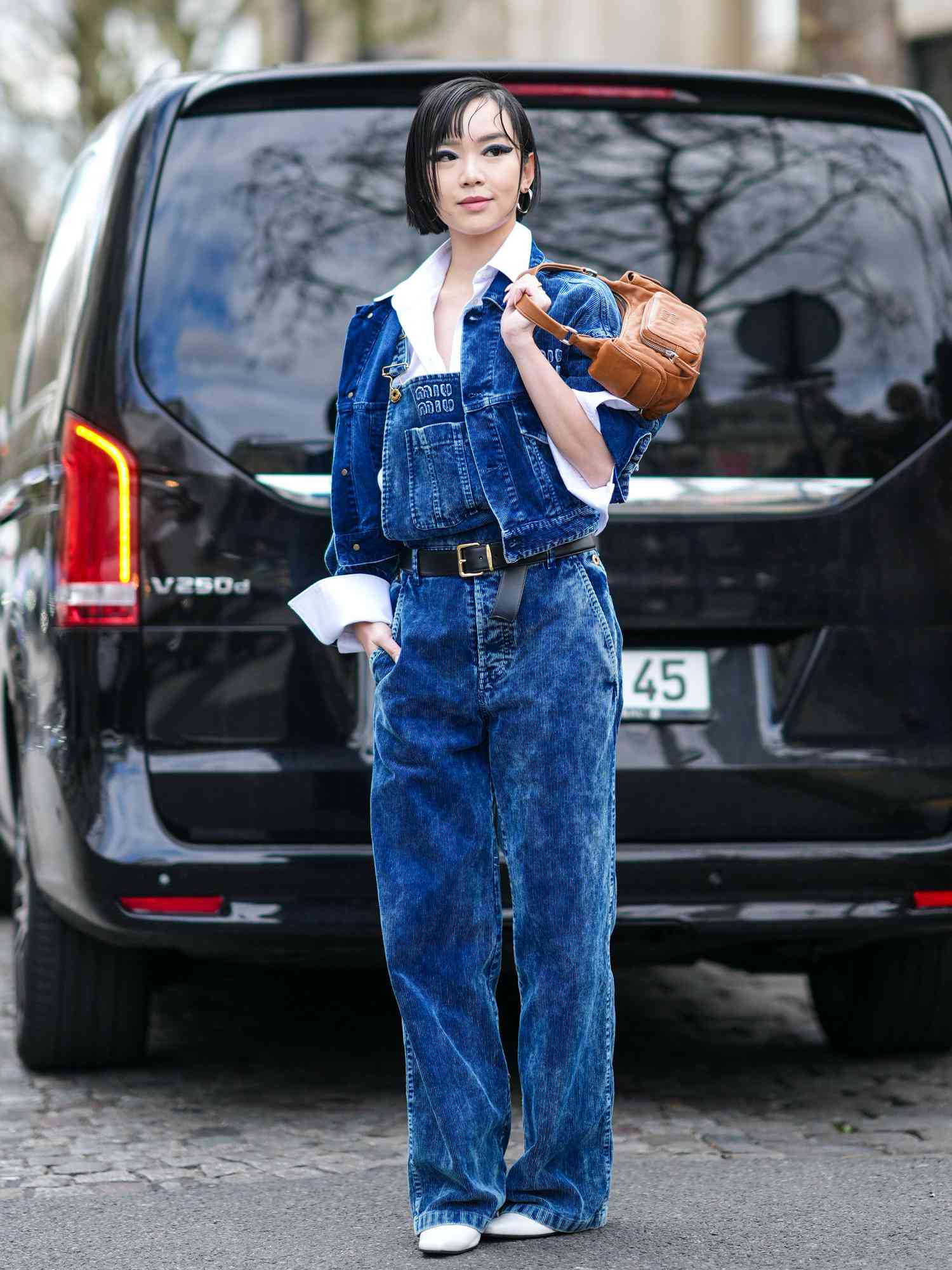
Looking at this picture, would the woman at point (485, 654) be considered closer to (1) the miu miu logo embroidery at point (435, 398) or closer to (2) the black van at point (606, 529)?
(1) the miu miu logo embroidery at point (435, 398)

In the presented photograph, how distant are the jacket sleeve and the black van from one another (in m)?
0.84

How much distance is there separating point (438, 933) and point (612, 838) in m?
0.29

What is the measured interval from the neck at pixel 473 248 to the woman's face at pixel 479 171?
4 cm

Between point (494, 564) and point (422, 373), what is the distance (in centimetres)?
29

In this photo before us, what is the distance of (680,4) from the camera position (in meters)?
20.0

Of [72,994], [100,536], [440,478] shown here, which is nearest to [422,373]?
[440,478]

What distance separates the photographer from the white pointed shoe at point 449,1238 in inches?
112

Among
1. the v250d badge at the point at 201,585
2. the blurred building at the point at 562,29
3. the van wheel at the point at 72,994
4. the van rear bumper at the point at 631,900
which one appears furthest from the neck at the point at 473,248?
the blurred building at the point at 562,29

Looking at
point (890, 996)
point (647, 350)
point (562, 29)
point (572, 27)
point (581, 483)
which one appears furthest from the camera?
point (562, 29)

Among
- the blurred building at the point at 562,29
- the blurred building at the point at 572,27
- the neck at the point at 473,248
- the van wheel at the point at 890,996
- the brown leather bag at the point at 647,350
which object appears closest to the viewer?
the brown leather bag at the point at 647,350

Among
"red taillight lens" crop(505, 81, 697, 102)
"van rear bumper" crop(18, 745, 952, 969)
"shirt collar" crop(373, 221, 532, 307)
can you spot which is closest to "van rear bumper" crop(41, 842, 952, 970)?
"van rear bumper" crop(18, 745, 952, 969)

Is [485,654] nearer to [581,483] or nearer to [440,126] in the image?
[581,483]

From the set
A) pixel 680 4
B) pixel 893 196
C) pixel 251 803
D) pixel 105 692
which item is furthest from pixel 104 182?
pixel 680 4

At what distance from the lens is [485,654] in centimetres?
278
